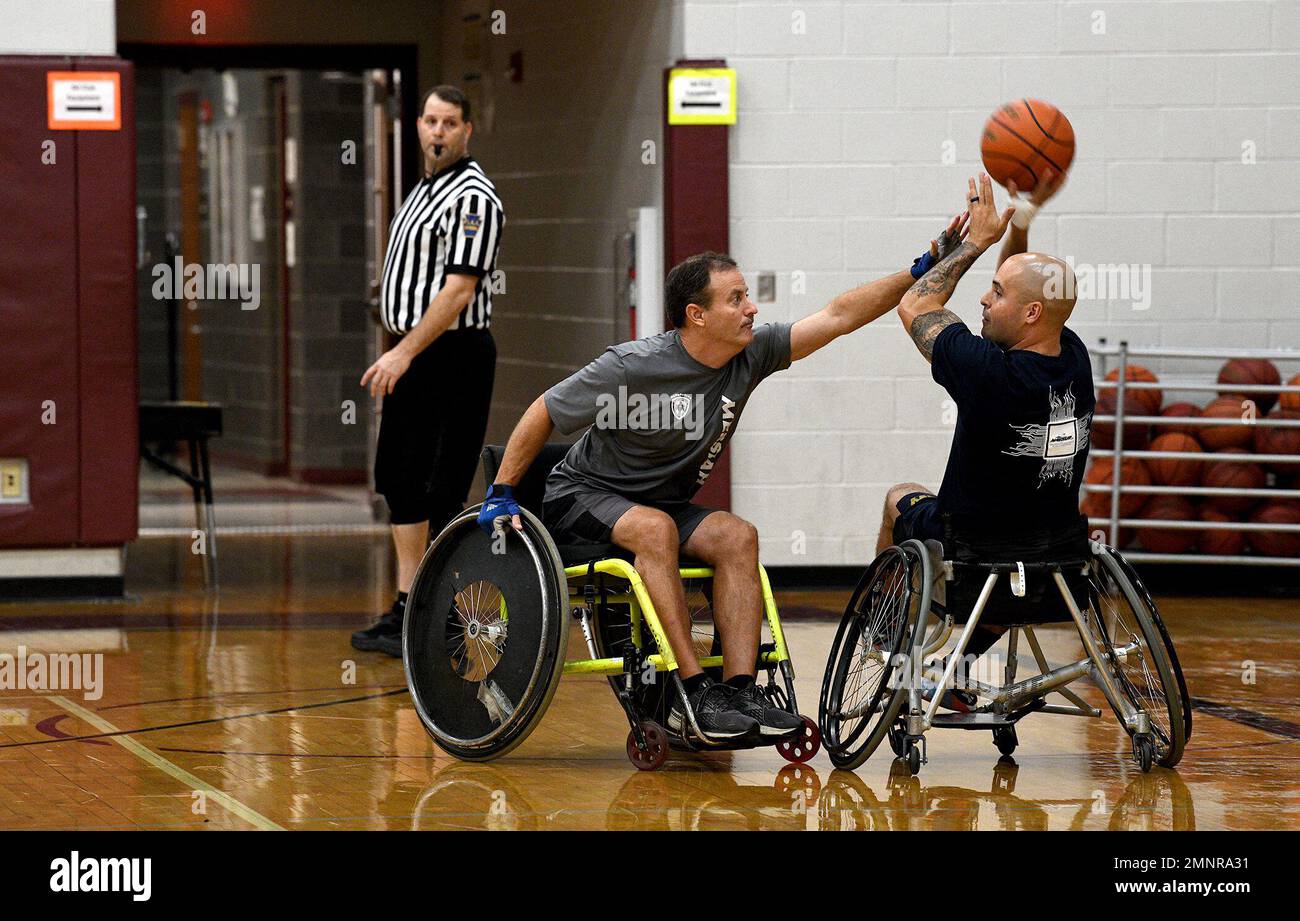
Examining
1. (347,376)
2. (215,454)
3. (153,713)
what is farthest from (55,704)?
(215,454)

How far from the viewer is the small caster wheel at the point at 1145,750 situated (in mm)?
4828

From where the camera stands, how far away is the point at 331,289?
533 inches

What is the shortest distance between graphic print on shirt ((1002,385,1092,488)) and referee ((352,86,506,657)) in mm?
2365

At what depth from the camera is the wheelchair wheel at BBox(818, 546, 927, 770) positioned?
4.62 metres

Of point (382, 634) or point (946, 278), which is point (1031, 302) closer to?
point (946, 278)

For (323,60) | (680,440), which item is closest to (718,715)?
(680,440)

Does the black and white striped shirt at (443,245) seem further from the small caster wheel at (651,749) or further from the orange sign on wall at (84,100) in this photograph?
the small caster wheel at (651,749)

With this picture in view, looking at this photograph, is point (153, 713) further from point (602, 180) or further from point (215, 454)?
point (215, 454)

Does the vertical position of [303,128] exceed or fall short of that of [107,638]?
it exceeds it

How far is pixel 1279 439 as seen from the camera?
7812 mm

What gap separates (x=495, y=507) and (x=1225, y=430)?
3932mm

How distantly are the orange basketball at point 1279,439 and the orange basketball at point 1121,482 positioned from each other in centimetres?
45

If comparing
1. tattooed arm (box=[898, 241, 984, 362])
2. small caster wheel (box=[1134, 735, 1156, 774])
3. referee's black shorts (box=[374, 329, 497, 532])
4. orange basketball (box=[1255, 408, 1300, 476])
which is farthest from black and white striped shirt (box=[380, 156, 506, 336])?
orange basketball (box=[1255, 408, 1300, 476])

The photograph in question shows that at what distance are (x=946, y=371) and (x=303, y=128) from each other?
9.38 meters
